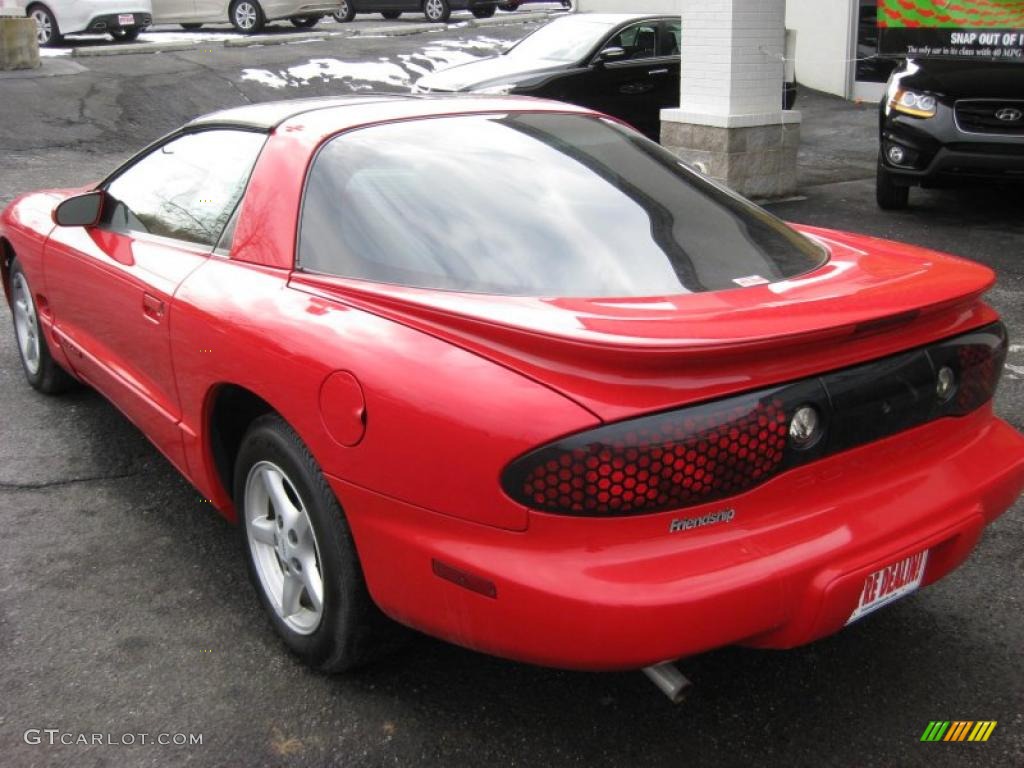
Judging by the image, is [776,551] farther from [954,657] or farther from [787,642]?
[954,657]

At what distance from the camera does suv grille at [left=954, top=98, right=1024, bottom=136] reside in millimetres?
7812

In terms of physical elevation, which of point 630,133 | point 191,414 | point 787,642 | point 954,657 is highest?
point 630,133

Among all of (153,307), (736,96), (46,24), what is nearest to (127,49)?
(46,24)

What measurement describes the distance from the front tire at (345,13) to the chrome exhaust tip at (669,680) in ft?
73.0

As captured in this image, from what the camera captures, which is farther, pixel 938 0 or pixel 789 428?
pixel 938 0

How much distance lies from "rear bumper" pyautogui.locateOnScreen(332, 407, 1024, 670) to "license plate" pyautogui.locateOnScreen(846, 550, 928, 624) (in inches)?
1.3

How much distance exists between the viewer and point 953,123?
8039mm

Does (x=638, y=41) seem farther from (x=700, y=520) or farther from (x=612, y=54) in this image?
(x=700, y=520)

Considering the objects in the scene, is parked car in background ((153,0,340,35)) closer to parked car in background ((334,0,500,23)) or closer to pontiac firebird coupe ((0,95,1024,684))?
parked car in background ((334,0,500,23))

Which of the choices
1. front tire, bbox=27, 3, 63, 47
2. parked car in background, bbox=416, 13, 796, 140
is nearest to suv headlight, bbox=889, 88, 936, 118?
parked car in background, bbox=416, 13, 796, 140

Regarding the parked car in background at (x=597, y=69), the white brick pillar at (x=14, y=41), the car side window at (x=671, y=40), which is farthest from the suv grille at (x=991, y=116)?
the white brick pillar at (x=14, y=41)

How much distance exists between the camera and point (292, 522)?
9.31 feet

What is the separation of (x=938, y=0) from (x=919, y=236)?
7.48 ft

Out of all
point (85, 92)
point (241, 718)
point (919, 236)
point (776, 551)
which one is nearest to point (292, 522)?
point (241, 718)
